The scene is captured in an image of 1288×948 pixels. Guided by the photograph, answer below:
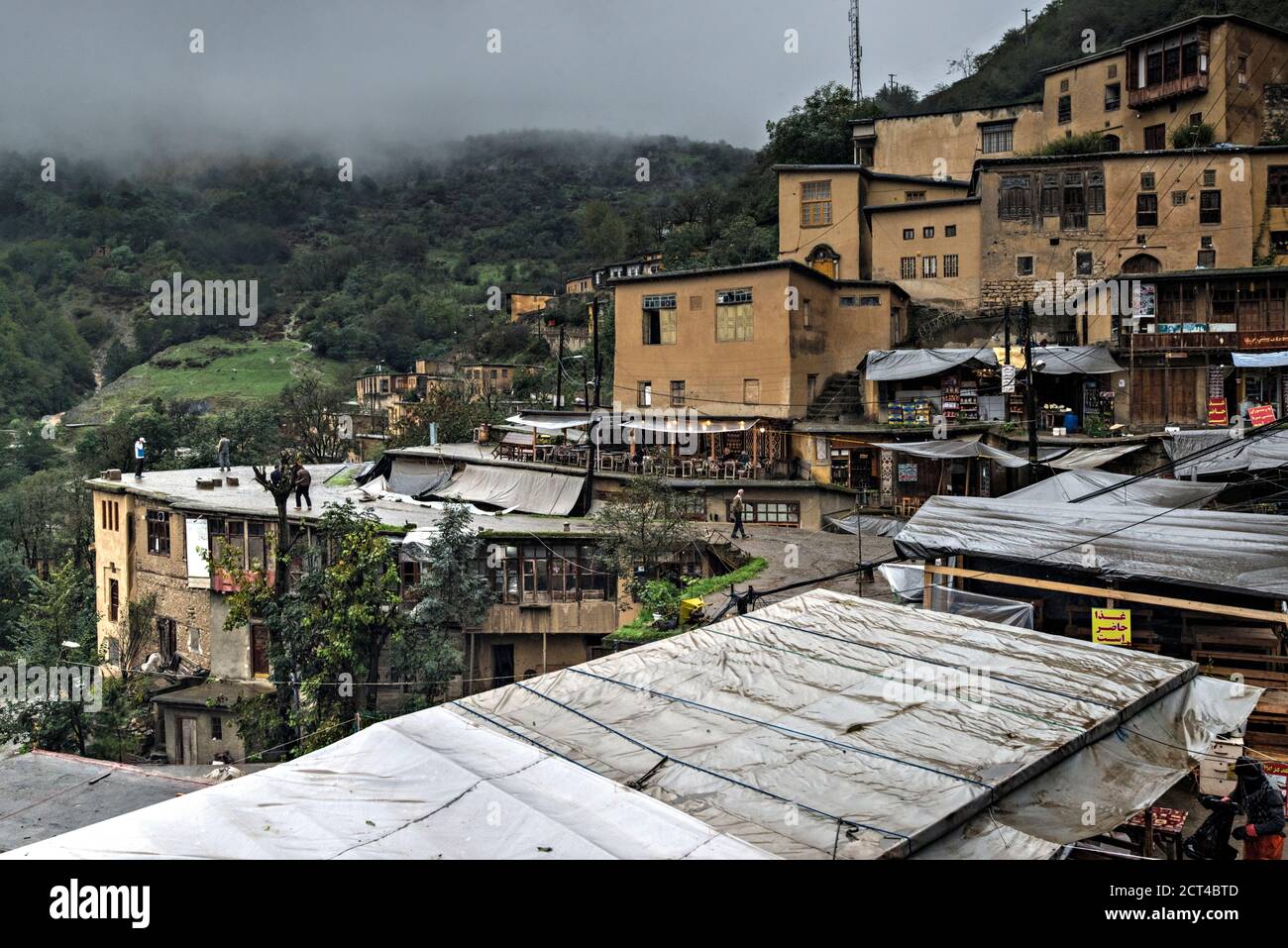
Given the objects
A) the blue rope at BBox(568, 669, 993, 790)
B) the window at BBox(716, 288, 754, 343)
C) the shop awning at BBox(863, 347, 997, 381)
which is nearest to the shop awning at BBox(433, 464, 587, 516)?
the window at BBox(716, 288, 754, 343)

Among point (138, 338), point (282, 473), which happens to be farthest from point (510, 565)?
point (138, 338)

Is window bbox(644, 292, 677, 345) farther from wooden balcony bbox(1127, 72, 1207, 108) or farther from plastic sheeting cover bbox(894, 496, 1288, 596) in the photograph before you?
Answer: wooden balcony bbox(1127, 72, 1207, 108)

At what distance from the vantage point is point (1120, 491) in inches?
791

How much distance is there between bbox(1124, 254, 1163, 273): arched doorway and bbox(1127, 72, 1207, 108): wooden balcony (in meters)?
8.18

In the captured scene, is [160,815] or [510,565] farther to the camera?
[510,565]

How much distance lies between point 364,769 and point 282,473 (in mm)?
14720

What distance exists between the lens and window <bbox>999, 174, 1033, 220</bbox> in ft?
127

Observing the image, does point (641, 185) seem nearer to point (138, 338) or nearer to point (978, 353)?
point (138, 338)

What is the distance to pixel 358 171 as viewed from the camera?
18812 cm

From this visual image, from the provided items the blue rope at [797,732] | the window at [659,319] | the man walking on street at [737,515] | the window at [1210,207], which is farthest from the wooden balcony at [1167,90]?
the blue rope at [797,732]

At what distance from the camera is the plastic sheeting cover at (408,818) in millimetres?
6184

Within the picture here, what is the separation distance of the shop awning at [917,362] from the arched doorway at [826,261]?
22.8 feet

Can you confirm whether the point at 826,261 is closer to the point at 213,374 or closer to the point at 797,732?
the point at 797,732

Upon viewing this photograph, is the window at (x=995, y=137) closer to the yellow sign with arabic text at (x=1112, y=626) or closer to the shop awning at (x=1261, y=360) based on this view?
the shop awning at (x=1261, y=360)
